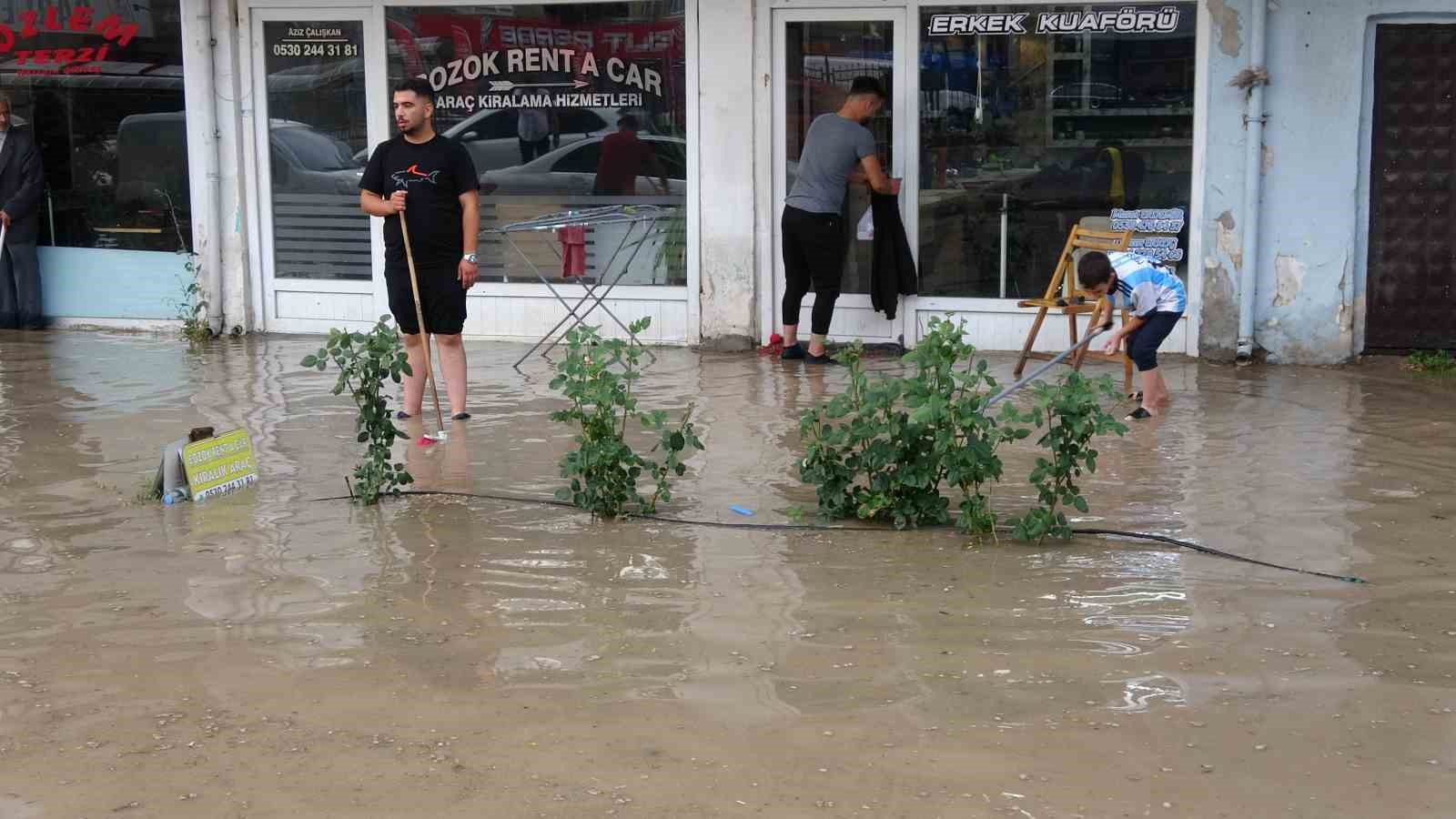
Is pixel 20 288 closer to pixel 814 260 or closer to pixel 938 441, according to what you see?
pixel 814 260

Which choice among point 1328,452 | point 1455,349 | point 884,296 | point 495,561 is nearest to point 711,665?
point 495,561

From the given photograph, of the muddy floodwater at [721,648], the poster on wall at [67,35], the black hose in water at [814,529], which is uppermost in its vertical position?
the poster on wall at [67,35]

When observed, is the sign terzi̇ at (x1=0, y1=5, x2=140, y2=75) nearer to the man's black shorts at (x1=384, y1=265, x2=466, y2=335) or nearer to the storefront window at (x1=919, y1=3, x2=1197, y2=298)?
the man's black shorts at (x1=384, y1=265, x2=466, y2=335)

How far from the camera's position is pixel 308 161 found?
11.9 m

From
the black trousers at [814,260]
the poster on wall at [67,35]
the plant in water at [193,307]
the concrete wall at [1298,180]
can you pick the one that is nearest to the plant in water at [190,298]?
the plant in water at [193,307]

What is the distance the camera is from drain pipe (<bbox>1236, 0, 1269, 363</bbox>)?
9.85m

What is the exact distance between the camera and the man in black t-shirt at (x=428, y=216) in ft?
26.7

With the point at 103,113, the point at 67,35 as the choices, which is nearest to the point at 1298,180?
the point at 103,113

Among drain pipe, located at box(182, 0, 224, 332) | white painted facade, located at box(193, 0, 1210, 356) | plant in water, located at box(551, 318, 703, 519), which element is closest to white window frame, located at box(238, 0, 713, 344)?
white painted facade, located at box(193, 0, 1210, 356)

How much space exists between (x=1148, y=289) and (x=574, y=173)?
437 centimetres

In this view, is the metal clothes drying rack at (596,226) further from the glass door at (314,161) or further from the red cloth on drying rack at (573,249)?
the glass door at (314,161)

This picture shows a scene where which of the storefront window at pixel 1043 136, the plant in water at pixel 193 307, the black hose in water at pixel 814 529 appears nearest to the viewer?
the black hose in water at pixel 814 529

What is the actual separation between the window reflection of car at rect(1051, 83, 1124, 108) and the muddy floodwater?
3.24 metres

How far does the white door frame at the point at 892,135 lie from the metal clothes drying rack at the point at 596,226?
0.81m
